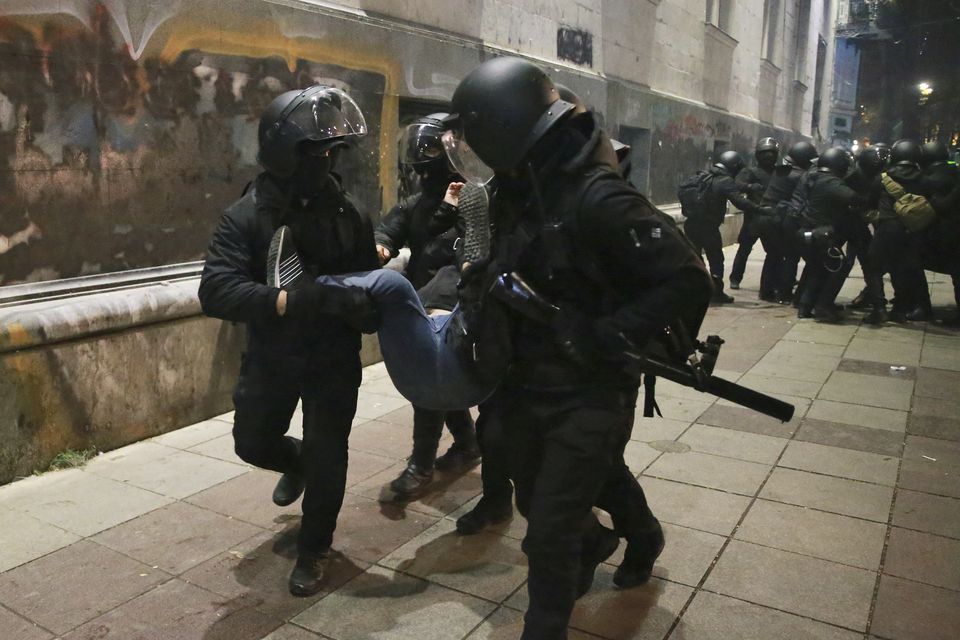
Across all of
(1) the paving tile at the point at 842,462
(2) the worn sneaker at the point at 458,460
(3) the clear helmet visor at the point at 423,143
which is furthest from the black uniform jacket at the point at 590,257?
(1) the paving tile at the point at 842,462

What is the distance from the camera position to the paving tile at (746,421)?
4891 mm

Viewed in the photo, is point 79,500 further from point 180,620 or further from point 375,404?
point 375,404

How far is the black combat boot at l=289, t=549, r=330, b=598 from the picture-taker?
293cm

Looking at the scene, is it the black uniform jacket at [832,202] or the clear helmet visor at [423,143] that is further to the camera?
the black uniform jacket at [832,202]

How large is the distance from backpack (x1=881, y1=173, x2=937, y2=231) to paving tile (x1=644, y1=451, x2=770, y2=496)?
A: 5.02 meters

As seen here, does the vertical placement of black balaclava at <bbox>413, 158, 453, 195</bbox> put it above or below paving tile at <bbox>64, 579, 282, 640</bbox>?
above

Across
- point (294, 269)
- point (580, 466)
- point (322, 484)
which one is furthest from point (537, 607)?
point (294, 269)

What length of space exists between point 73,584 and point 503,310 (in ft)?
6.61

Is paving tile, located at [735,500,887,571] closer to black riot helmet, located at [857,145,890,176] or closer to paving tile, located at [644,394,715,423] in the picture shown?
paving tile, located at [644,394,715,423]

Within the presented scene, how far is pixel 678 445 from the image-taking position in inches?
182

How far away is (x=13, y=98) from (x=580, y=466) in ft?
11.3

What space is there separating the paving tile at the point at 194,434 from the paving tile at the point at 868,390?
4051mm

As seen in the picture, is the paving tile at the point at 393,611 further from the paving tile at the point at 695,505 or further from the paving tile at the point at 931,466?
the paving tile at the point at 931,466

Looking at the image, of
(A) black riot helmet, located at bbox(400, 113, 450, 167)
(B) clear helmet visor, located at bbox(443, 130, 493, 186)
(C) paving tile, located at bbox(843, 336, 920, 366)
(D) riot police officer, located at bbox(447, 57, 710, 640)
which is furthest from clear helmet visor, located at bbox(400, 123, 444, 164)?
(C) paving tile, located at bbox(843, 336, 920, 366)
